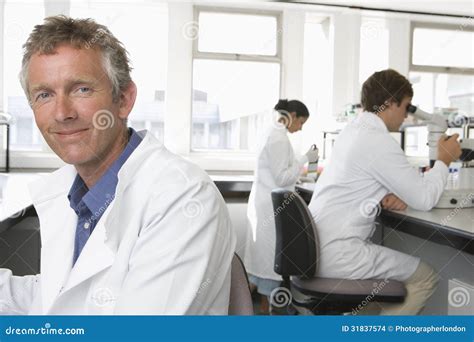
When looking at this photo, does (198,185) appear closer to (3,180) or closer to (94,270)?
(94,270)

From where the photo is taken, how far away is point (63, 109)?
95 centimetres

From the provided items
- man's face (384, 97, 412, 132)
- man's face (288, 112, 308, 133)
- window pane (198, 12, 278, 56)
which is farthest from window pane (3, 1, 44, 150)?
man's face (384, 97, 412, 132)

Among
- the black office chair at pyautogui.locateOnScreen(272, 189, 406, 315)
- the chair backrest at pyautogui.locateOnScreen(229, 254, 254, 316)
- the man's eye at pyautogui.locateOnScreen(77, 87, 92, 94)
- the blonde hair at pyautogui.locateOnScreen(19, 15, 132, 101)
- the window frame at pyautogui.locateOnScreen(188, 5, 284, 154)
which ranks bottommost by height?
the black office chair at pyautogui.locateOnScreen(272, 189, 406, 315)

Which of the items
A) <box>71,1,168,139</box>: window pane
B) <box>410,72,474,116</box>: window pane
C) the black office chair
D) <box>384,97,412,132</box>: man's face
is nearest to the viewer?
the black office chair

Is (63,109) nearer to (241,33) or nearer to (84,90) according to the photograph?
(84,90)

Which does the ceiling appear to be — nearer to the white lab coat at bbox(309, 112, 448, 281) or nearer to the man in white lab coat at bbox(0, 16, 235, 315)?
the white lab coat at bbox(309, 112, 448, 281)

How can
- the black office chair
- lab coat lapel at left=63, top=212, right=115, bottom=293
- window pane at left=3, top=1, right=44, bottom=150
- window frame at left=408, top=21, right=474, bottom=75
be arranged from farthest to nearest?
window frame at left=408, top=21, right=474, bottom=75, window pane at left=3, top=1, right=44, bottom=150, the black office chair, lab coat lapel at left=63, top=212, right=115, bottom=293

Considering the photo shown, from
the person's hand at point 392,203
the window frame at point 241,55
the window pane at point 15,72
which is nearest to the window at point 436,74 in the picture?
the window frame at point 241,55

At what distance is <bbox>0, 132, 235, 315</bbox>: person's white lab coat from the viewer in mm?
794

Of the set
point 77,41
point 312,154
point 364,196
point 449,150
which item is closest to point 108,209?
point 77,41

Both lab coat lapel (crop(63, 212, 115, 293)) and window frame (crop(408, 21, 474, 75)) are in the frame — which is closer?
lab coat lapel (crop(63, 212, 115, 293))

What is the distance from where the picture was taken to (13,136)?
416 centimetres

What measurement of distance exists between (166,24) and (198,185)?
3.75 meters

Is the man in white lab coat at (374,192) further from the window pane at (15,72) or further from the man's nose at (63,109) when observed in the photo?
the window pane at (15,72)
